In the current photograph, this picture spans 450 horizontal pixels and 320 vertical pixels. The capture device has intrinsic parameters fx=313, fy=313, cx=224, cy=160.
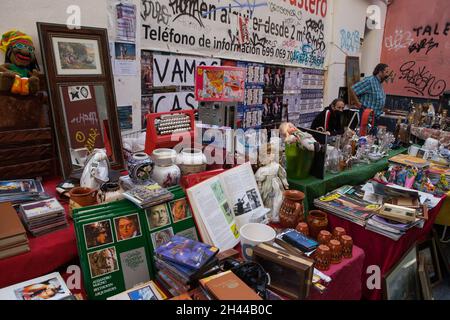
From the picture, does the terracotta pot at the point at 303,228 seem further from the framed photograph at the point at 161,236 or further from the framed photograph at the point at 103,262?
the framed photograph at the point at 103,262

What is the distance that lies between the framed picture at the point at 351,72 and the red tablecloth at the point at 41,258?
4889 millimetres

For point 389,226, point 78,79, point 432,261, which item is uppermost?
point 78,79

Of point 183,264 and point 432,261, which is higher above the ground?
point 183,264

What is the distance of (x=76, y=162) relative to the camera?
170 centimetres

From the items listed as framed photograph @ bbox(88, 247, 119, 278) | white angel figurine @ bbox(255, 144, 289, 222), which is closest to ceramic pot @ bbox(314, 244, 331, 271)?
white angel figurine @ bbox(255, 144, 289, 222)

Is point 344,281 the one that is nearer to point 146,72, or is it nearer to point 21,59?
point 21,59

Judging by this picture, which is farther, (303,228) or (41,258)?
(303,228)

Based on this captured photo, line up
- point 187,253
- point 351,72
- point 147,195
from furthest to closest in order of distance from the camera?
point 351,72 < point 147,195 < point 187,253

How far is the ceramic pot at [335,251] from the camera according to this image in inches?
55.5

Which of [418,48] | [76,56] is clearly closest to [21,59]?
[76,56]

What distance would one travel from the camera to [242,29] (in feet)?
11.1

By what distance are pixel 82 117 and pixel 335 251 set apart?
4.87 feet
